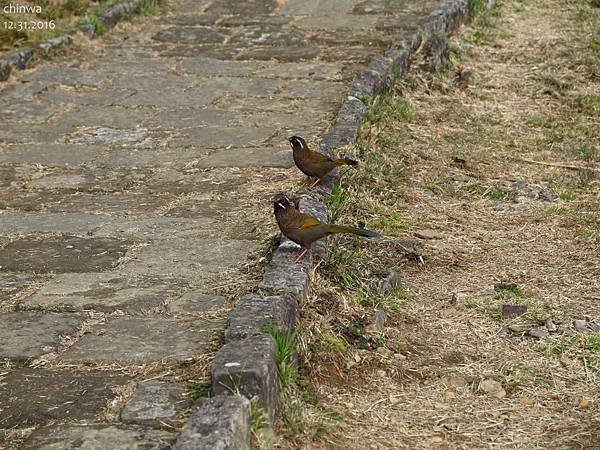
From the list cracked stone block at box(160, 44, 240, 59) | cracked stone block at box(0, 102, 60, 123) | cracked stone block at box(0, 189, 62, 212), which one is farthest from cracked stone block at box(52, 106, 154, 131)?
cracked stone block at box(160, 44, 240, 59)

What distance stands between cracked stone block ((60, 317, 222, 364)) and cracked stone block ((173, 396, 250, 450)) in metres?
0.61

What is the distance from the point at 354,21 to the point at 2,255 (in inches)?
219

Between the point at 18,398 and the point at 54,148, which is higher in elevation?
the point at 18,398

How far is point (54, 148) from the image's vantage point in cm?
674

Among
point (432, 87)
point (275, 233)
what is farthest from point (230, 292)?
point (432, 87)

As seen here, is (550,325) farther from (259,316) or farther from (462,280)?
(259,316)

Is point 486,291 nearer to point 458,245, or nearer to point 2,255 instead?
point 458,245

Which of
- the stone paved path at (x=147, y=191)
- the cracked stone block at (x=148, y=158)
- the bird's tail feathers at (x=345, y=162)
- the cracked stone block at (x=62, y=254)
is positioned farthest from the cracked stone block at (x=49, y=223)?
the bird's tail feathers at (x=345, y=162)

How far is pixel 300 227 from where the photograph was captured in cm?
436

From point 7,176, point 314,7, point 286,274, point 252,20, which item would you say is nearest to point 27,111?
point 7,176

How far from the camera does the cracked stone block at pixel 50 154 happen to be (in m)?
6.49

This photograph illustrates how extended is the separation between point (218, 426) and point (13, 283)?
1.90m

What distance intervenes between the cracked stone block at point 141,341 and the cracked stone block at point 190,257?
51 centimetres

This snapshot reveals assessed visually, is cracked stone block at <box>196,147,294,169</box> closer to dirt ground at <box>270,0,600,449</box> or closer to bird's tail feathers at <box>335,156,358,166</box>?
dirt ground at <box>270,0,600,449</box>
